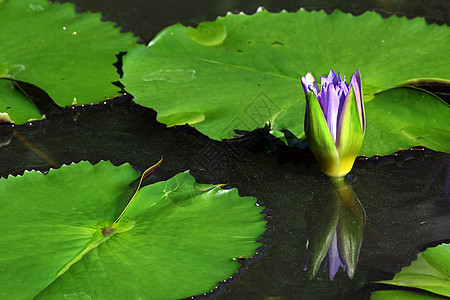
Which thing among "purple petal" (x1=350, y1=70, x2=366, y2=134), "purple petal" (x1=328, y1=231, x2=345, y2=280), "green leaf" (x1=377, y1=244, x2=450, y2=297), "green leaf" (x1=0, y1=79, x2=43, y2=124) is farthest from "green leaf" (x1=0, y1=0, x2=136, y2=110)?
"green leaf" (x1=377, y1=244, x2=450, y2=297)

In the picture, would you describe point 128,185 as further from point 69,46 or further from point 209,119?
point 69,46

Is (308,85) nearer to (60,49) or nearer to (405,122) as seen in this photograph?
(405,122)

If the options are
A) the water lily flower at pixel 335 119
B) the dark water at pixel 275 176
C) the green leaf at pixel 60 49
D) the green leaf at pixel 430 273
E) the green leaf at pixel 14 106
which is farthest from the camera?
the green leaf at pixel 60 49

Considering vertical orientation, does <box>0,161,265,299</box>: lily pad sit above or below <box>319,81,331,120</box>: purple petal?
below

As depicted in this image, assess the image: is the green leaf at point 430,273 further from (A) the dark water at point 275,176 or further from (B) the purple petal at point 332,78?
(B) the purple petal at point 332,78

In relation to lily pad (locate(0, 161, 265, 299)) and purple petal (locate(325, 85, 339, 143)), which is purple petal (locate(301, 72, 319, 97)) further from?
lily pad (locate(0, 161, 265, 299))

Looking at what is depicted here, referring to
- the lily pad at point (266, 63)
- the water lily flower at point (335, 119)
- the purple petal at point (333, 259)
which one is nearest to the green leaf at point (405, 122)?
the lily pad at point (266, 63)

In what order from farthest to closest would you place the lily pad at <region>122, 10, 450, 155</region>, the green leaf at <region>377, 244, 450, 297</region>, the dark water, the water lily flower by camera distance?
the lily pad at <region>122, 10, 450, 155</region>
the water lily flower
the dark water
the green leaf at <region>377, 244, 450, 297</region>
